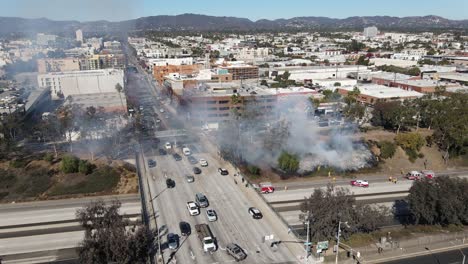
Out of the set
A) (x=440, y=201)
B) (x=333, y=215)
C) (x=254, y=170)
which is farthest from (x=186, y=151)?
(x=440, y=201)

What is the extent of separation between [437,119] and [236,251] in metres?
16.4

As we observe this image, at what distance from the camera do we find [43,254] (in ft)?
39.1

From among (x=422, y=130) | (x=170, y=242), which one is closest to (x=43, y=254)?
(x=170, y=242)

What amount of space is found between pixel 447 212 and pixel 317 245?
4918mm

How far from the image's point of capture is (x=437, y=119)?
861 inches

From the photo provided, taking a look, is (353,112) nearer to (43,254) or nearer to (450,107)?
(450,107)

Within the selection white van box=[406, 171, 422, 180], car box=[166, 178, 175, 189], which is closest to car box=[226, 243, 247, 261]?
car box=[166, 178, 175, 189]

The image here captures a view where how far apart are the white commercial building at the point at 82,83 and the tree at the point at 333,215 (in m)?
28.2

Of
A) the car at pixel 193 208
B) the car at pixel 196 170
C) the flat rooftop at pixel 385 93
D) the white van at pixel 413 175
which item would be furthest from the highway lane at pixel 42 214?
the flat rooftop at pixel 385 93

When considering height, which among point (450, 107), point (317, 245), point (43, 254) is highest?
point (450, 107)

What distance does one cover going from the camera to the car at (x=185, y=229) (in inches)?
481

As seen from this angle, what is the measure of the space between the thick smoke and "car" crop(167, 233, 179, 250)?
7687mm

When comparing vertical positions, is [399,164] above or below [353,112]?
below

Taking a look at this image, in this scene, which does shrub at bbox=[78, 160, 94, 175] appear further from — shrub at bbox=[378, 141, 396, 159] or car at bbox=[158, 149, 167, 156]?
shrub at bbox=[378, 141, 396, 159]
